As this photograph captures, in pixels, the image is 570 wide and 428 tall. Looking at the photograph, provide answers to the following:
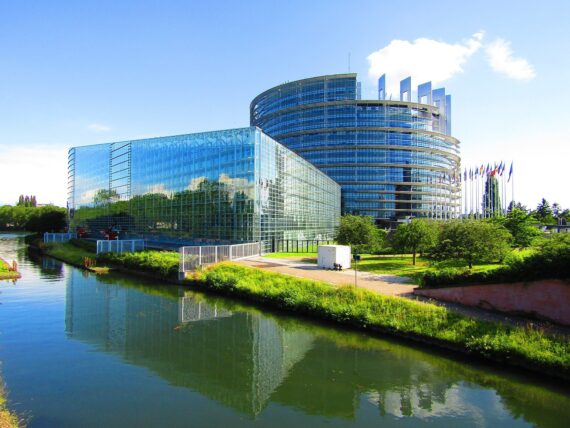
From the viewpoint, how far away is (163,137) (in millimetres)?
52469

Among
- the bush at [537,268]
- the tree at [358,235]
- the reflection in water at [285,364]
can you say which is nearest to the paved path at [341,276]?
the bush at [537,268]

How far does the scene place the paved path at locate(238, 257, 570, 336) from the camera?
1677 centimetres

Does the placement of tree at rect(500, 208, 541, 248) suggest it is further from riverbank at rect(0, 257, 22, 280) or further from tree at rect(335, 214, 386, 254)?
riverbank at rect(0, 257, 22, 280)

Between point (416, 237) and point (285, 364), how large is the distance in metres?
21.1

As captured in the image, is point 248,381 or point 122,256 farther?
point 122,256

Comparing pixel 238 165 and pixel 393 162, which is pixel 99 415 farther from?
pixel 393 162

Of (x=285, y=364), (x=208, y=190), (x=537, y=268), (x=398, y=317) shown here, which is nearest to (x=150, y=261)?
(x=208, y=190)

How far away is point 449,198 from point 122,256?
110355mm

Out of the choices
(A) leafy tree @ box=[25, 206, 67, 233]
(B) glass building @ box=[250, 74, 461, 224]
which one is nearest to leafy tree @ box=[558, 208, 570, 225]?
(B) glass building @ box=[250, 74, 461, 224]

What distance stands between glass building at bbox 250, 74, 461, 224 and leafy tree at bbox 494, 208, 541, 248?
7477 centimetres

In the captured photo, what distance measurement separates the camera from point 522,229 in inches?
1363

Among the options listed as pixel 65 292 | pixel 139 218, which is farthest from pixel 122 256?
pixel 139 218

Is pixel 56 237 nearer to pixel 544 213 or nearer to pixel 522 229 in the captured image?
pixel 522 229

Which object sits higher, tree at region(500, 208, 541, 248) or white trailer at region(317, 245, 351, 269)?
tree at region(500, 208, 541, 248)
